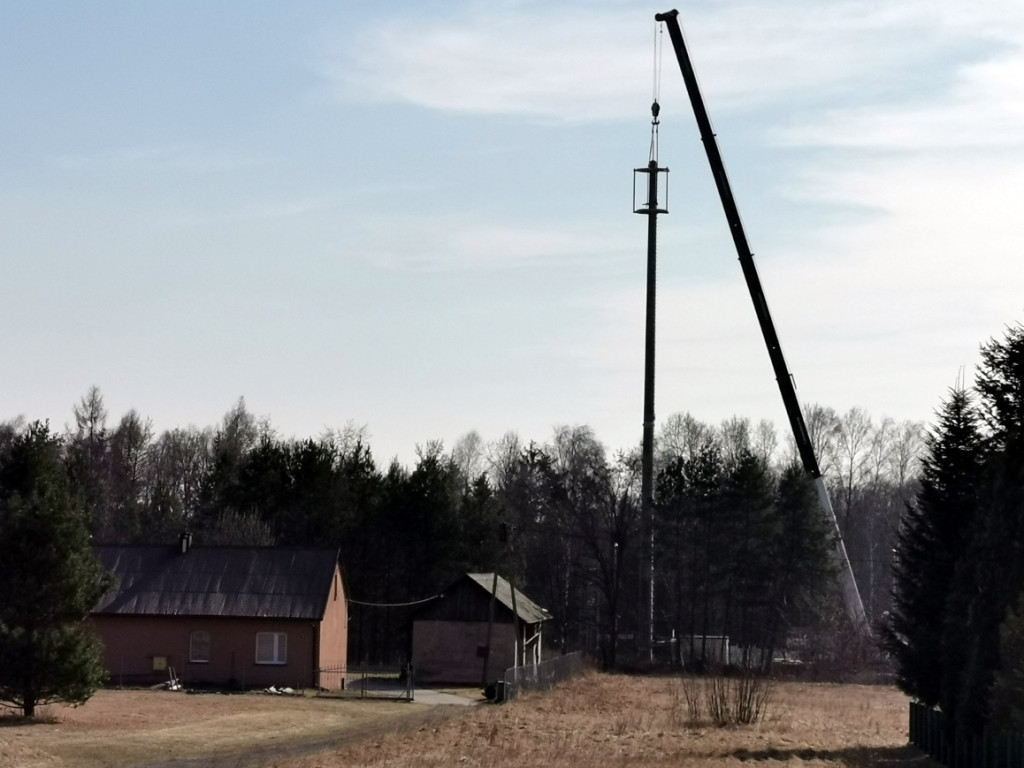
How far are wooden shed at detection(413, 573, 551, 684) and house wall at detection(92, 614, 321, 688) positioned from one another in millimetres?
5802

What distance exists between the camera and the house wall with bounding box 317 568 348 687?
52.9 meters

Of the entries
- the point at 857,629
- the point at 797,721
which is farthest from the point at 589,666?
the point at 797,721

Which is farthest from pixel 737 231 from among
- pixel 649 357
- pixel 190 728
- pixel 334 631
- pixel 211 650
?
pixel 190 728

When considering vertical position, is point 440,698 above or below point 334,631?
below

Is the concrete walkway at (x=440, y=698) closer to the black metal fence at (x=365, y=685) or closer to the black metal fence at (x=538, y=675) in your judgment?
the black metal fence at (x=365, y=685)

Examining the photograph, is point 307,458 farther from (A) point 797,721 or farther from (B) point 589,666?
(A) point 797,721

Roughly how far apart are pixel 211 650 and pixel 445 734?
2268 centimetres

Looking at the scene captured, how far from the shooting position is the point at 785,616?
226 feet

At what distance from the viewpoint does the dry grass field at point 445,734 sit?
27.8 m

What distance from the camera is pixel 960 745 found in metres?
27.2

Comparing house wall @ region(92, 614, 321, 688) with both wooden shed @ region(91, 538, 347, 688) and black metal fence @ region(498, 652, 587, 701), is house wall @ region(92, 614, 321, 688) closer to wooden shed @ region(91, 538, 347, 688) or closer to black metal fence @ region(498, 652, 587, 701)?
wooden shed @ region(91, 538, 347, 688)

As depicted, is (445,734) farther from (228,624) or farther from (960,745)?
(228,624)

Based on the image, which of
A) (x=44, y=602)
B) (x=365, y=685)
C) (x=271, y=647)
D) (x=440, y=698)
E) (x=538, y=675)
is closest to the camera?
(x=44, y=602)

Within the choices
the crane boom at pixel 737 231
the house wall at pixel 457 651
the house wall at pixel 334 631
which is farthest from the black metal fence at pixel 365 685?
the crane boom at pixel 737 231
